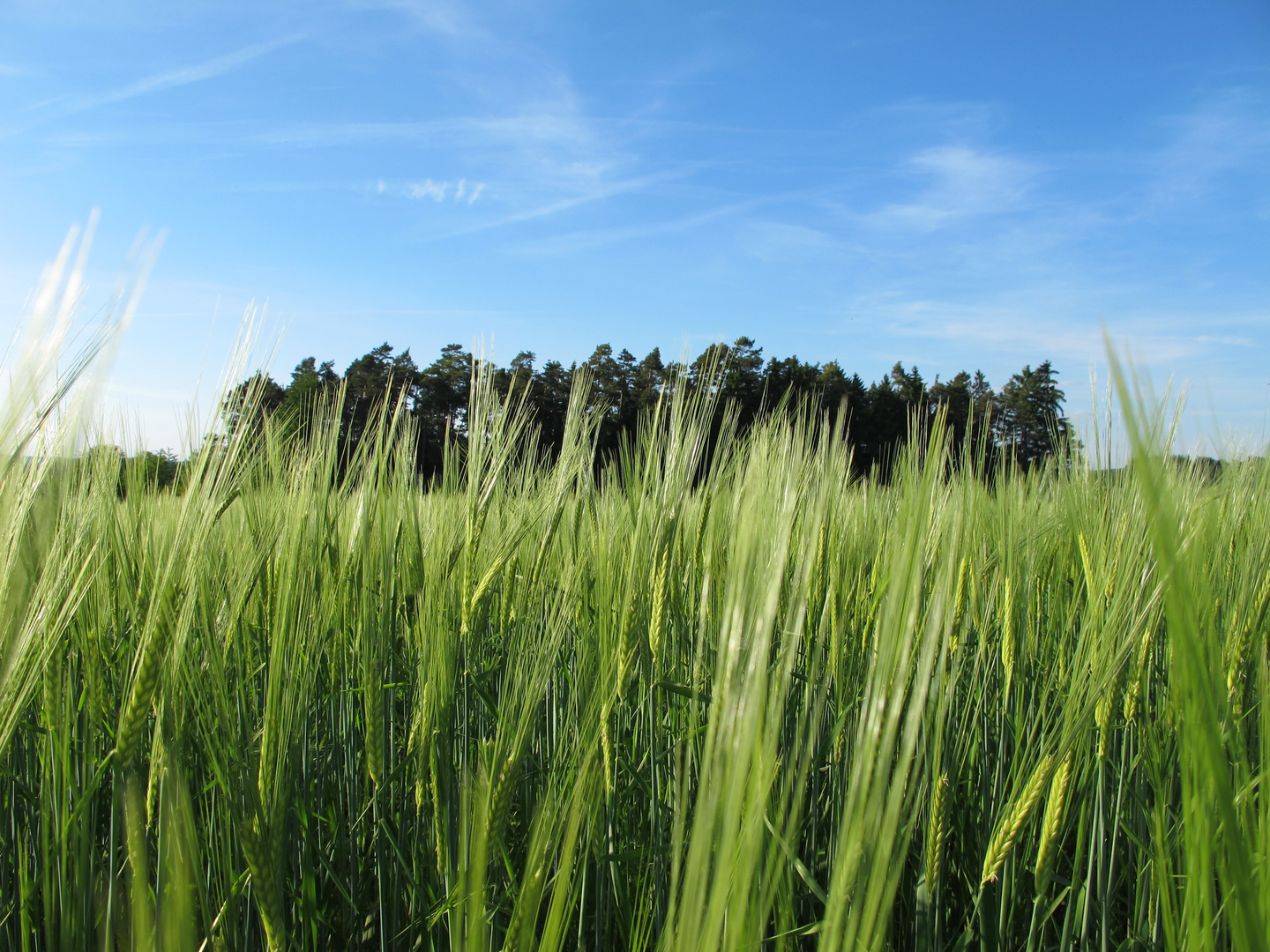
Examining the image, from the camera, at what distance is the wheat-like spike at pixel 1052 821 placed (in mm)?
855

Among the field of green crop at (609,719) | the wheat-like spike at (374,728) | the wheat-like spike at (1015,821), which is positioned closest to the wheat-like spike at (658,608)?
the field of green crop at (609,719)

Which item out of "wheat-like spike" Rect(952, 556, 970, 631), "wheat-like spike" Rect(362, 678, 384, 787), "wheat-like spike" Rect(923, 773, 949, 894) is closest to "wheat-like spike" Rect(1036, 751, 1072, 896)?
"wheat-like spike" Rect(923, 773, 949, 894)

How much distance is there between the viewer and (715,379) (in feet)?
5.47

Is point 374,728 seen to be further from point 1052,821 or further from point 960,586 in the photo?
point 960,586

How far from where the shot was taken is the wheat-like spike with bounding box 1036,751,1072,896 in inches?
33.7

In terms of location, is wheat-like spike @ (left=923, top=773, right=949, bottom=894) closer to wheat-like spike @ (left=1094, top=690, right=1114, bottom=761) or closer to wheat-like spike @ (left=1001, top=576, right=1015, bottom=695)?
wheat-like spike @ (left=1094, top=690, right=1114, bottom=761)

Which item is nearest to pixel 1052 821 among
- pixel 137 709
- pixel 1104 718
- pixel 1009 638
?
pixel 1104 718

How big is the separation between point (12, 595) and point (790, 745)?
1.43m

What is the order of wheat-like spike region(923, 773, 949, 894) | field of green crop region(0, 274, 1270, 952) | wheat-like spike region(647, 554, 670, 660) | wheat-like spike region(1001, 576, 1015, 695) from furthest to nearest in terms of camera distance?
1. wheat-like spike region(1001, 576, 1015, 695)
2. wheat-like spike region(647, 554, 670, 660)
3. wheat-like spike region(923, 773, 949, 894)
4. field of green crop region(0, 274, 1270, 952)

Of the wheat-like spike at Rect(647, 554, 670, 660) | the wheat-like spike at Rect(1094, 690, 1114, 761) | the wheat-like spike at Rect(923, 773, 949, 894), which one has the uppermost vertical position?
the wheat-like spike at Rect(647, 554, 670, 660)

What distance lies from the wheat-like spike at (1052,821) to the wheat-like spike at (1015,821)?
3 cm

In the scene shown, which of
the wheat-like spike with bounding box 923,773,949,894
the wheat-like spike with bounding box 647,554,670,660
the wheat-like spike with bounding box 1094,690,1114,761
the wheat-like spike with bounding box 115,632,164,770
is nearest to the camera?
the wheat-like spike with bounding box 115,632,164,770

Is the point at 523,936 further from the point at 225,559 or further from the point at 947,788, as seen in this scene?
the point at 225,559

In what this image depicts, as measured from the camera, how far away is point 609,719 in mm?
1290
